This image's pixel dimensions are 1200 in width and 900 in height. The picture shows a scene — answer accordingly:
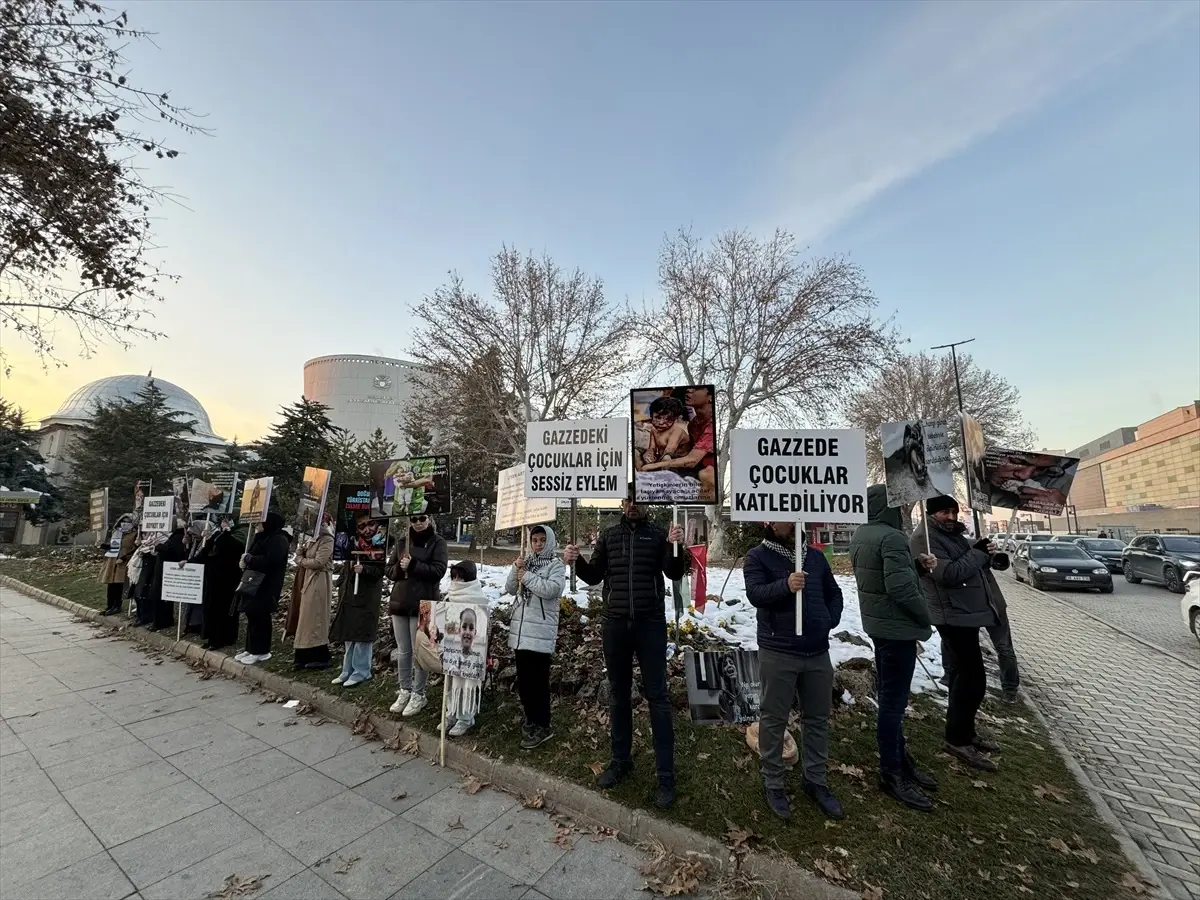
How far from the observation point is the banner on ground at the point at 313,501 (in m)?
6.89

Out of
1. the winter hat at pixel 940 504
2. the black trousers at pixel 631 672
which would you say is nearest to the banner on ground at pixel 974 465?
the winter hat at pixel 940 504

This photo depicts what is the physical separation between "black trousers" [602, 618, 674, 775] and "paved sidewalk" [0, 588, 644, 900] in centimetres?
69

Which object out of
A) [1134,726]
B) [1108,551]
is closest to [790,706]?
[1134,726]

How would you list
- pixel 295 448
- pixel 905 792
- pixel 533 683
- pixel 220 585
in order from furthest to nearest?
pixel 295 448, pixel 220 585, pixel 533 683, pixel 905 792

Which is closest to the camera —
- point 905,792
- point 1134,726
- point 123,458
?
point 905,792

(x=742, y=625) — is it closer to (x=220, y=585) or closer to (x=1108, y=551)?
(x=220, y=585)

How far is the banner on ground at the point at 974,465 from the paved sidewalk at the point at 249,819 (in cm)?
437

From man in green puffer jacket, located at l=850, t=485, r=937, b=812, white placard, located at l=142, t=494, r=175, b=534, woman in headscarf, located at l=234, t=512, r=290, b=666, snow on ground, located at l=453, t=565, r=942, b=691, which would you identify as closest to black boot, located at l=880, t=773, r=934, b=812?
man in green puffer jacket, located at l=850, t=485, r=937, b=812

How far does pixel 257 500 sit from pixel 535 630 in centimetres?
573

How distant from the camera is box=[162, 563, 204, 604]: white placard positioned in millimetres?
7914

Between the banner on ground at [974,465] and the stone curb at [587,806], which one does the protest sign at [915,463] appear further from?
the stone curb at [587,806]

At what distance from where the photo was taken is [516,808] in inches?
149

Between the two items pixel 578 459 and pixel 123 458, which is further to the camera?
pixel 123 458

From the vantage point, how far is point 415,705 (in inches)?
211
